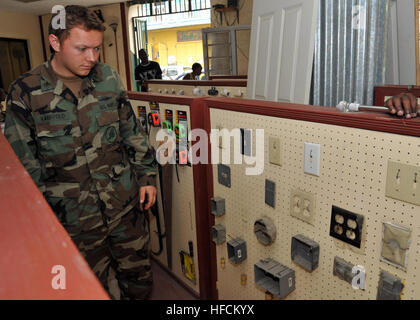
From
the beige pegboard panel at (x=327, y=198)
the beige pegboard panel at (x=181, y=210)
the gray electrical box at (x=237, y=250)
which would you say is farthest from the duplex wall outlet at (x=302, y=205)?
the beige pegboard panel at (x=181, y=210)

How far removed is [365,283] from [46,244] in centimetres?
106

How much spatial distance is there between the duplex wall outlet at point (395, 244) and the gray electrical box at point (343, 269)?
14 centimetres

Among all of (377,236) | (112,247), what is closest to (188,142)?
(112,247)

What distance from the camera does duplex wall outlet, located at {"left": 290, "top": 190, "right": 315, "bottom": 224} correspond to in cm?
127

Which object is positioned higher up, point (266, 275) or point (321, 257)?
point (321, 257)

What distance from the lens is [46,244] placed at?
47 centimetres

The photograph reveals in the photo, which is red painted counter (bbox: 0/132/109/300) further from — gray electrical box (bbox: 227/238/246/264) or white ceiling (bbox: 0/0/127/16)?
white ceiling (bbox: 0/0/127/16)

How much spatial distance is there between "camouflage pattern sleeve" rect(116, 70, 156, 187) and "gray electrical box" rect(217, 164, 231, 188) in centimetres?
36

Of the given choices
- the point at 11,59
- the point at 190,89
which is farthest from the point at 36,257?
the point at 11,59

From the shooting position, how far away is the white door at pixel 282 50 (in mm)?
1986

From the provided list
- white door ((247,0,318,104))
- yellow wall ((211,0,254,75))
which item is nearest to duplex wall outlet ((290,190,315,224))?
white door ((247,0,318,104))

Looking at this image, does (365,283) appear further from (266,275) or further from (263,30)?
(263,30)

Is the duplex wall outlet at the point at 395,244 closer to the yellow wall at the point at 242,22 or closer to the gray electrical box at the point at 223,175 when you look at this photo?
the gray electrical box at the point at 223,175

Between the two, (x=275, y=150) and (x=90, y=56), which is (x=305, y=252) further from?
(x=90, y=56)
